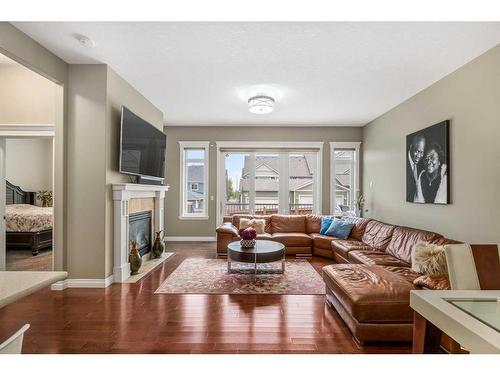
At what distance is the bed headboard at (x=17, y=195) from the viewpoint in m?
6.59

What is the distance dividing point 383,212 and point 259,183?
9.37ft

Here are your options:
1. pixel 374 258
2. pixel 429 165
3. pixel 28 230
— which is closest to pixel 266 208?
pixel 374 258

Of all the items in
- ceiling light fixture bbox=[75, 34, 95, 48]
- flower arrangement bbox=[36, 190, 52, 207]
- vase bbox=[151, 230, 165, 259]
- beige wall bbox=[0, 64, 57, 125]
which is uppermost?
ceiling light fixture bbox=[75, 34, 95, 48]

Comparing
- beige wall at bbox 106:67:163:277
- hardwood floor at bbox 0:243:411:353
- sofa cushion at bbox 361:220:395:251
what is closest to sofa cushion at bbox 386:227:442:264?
sofa cushion at bbox 361:220:395:251

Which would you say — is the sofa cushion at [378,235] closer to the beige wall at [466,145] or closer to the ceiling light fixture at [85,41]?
the beige wall at [466,145]

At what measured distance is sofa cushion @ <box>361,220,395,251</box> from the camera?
438 centimetres

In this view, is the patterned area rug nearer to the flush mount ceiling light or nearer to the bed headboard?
the flush mount ceiling light

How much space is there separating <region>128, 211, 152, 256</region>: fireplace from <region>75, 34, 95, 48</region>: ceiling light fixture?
7.56ft

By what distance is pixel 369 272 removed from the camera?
2887 millimetres

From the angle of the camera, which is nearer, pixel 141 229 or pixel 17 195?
pixel 141 229

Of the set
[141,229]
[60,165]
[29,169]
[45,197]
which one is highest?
[29,169]

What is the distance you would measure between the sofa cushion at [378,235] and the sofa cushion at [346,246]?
110 mm

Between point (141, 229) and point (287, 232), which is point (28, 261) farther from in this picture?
point (287, 232)

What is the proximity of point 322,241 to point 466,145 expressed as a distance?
2.79 metres
